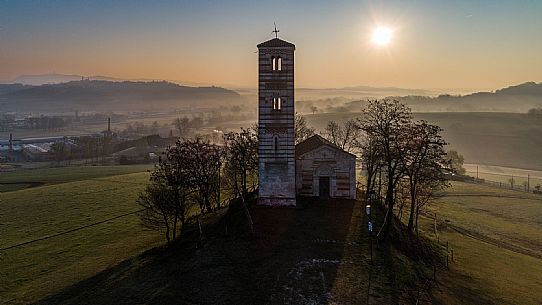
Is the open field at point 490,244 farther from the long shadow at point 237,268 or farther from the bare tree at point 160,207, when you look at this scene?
the bare tree at point 160,207

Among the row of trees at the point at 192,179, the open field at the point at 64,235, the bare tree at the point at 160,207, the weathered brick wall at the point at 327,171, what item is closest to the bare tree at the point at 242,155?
the row of trees at the point at 192,179

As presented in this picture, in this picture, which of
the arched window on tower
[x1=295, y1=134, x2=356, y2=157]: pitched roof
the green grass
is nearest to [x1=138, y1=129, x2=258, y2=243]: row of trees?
[x1=295, y1=134, x2=356, y2=157]: pitched roof

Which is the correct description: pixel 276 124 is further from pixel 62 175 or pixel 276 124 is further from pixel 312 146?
pixel 62 175

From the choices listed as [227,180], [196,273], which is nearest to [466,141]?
[227,180]

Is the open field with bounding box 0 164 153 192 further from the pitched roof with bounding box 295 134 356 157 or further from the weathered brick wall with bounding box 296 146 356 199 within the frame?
the weathered brick wall with bounding box 296 146 356 199

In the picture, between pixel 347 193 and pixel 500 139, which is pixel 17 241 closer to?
pixel 347 193
